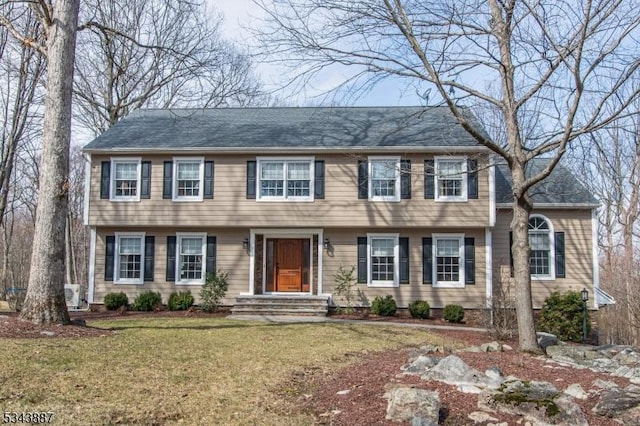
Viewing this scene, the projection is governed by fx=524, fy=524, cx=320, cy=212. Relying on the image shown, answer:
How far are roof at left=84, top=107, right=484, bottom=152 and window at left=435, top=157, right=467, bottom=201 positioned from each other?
548mm

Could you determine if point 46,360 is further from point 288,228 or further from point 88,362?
point 288,228

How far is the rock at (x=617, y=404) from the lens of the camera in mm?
4984

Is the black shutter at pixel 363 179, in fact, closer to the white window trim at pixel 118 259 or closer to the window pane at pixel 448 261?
the window pane at pixel 448 261

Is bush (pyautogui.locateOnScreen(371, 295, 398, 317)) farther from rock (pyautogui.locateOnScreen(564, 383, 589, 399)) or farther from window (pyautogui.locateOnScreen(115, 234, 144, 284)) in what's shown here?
rock (pyautogui.locateOnScreen(564, 383, 589, 399))

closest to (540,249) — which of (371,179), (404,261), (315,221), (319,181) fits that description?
(404,261)

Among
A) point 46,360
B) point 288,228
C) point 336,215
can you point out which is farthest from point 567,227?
point 46,360

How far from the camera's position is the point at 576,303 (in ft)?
48.1

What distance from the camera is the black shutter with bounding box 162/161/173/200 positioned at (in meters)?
16.0

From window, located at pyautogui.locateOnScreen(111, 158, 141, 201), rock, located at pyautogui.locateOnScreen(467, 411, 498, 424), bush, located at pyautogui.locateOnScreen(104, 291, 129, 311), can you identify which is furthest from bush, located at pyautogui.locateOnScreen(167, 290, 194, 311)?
rock, located at pyautogui.locateOnScreen(467, 411, 498, 424)

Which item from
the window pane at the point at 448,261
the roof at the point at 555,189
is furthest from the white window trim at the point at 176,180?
the roof at the point at 555,189

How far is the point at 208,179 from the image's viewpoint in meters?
16.0

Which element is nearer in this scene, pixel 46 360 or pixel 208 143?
pixel 46 360

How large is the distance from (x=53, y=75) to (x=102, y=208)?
7202 mm

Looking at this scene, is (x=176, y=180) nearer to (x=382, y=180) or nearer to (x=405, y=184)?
(x=382, y=180)
